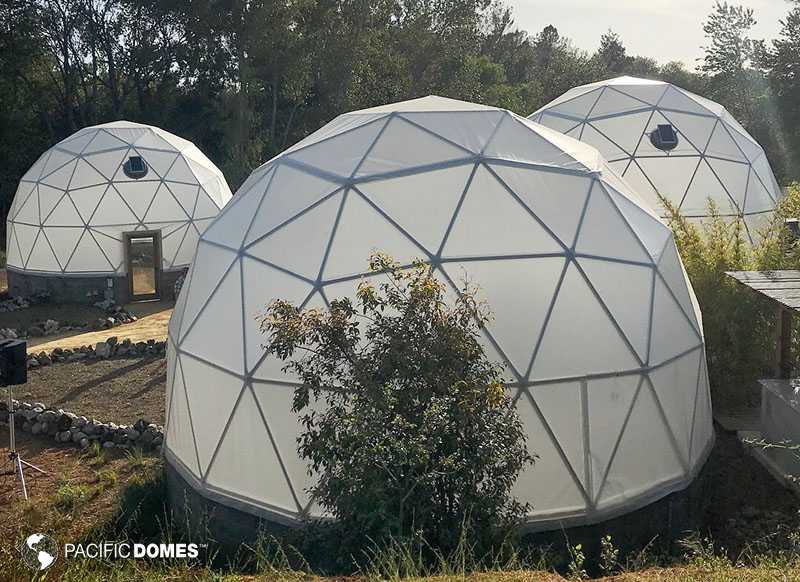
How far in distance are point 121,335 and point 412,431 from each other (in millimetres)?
15038

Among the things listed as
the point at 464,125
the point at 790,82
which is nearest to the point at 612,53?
the point at 790,82

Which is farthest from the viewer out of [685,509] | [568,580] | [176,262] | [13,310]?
[176,262]

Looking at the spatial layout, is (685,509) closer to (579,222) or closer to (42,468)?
(579,222)

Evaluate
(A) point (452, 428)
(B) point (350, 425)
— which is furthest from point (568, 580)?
(B) point (350, 425)

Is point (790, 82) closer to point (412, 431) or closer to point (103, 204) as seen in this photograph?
point (103, 204)

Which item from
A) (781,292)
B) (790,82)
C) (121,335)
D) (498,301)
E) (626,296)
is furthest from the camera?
(790,82)

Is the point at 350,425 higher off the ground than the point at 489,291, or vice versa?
the point at 489,291

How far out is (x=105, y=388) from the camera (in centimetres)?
1503

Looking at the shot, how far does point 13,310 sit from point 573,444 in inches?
737

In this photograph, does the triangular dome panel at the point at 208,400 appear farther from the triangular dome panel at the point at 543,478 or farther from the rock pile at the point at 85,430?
the triangular dome panel at the point at 543,478

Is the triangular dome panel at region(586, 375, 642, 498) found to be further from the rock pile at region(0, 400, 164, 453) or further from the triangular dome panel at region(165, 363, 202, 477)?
the rock pile at region(0, 400, 164, 453)

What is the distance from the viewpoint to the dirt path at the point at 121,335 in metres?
18.6

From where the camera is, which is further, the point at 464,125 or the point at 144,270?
the point at 144,270

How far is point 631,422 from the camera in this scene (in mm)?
8453
